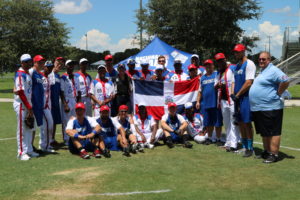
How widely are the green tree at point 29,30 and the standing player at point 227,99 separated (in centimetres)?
2424

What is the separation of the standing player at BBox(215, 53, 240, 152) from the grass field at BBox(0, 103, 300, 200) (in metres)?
0.39

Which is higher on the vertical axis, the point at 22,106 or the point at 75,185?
the point at 22,106

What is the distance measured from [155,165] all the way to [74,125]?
86.2 inches

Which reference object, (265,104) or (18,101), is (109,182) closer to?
(18,101)

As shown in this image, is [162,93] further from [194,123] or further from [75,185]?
[75,185]

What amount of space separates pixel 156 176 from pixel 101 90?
3.38 meters

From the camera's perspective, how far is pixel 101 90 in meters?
8.55

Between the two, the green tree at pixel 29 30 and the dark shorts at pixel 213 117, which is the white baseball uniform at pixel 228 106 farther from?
the green tree at pixel 29 30

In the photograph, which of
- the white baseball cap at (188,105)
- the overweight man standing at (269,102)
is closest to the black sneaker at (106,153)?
the white baseball cap at (188,105)

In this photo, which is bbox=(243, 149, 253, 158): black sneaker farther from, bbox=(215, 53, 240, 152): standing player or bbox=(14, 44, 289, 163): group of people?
bbox=(215, 53, 240, 152): standing player

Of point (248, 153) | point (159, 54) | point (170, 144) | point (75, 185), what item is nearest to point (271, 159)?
point (248, 153)

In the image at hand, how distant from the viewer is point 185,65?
51.9 feet

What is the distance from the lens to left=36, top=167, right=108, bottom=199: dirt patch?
16.2 feet

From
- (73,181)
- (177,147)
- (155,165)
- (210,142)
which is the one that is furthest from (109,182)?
(210,142)
